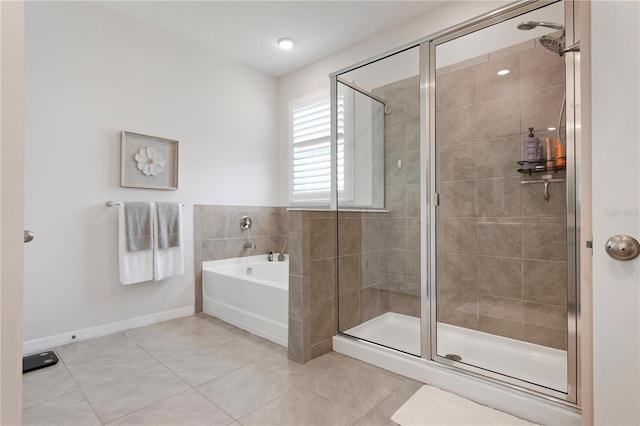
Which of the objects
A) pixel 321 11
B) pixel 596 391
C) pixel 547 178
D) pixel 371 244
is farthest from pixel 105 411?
pixel 321 11

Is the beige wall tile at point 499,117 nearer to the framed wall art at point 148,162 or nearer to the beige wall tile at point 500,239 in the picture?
the beige wall tile at point 500,239

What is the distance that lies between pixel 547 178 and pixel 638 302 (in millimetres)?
Answer: 1390

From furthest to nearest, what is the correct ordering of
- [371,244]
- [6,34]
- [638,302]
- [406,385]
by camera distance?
[371,244] → [406,385] → [638,302] → [6,34]

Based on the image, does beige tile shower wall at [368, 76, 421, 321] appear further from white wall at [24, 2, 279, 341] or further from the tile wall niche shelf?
white wall at [24, 2, 279, 341]

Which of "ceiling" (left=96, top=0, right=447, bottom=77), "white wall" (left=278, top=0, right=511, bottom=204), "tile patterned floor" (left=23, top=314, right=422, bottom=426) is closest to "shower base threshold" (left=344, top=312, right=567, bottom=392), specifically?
"tile patterned floor" (left=23, top=314, right=422, bottom=426)

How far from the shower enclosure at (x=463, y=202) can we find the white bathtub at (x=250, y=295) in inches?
19.5

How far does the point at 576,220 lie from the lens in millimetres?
1494

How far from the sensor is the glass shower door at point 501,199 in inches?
77.1

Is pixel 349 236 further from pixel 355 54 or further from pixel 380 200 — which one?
pixel 355 54

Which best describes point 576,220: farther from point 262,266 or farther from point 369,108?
point 262,266

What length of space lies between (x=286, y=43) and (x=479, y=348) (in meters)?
3.08

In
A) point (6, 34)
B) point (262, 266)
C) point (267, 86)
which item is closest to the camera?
point (6, 34)

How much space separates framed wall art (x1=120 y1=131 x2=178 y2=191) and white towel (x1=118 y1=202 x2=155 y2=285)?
235mm

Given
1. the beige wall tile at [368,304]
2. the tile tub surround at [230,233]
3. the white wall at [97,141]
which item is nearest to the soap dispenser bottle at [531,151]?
the beige wall tile at [368,304]
